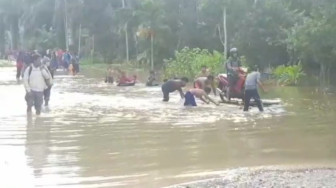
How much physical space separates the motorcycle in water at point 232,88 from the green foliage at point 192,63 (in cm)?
945

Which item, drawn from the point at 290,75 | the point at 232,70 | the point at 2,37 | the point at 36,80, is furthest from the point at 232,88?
the point at 2,37

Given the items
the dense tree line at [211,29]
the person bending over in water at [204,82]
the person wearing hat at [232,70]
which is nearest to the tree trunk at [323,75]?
the dense tree line at [211,29]

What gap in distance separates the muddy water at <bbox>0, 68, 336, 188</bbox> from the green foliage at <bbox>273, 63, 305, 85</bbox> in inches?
283

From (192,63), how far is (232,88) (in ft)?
38.0

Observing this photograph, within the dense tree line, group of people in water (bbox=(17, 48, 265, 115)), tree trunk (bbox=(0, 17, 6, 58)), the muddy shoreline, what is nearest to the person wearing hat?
group of people in water (bbox=(17, 48, 265, 115))

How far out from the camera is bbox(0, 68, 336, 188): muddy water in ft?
33.3

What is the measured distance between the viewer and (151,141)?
1337 centimetres

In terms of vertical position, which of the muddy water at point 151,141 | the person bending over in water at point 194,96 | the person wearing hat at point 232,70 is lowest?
the muddy water at point 151,141

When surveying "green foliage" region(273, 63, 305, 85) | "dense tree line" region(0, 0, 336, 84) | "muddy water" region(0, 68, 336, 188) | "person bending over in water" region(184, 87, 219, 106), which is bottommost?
"muddy water" region(0, 68, 336, 188)

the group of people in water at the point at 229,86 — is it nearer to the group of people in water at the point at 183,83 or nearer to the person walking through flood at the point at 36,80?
the group of people in water at the point at 183,83

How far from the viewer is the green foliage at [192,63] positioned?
102 feet

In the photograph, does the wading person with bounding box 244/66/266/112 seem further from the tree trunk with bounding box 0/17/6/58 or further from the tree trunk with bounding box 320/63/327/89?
the tree trunk with bounding box 0/17/6/58

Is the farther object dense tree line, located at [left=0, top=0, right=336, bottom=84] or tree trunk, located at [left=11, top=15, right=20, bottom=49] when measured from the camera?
tree trunk, located at [left=11, top=15, right=20, bottom=49]

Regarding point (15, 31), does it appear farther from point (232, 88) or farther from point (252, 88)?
point (252, 88)
